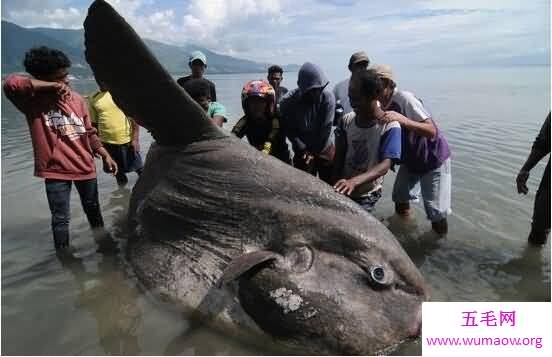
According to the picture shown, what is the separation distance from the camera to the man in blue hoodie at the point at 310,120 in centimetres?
493

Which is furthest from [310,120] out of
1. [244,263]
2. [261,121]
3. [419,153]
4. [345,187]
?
[244,263]

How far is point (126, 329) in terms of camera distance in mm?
3398

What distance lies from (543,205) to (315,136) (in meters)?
2.64

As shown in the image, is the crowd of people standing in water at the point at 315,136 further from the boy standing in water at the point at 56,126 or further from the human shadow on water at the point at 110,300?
the human shadow on water at the point at 110,300

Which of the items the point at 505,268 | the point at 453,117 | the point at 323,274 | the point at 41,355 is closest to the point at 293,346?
the point at 323,274

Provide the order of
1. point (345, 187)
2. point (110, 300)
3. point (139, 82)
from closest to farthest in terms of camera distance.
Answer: point (139, 82) → point (345, 187) → point (110, 300)

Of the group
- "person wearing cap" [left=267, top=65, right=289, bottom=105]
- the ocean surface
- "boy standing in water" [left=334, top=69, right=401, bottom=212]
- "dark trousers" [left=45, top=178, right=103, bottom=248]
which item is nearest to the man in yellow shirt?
the ocean surface

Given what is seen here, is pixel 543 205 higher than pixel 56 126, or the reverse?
pixel 56 126

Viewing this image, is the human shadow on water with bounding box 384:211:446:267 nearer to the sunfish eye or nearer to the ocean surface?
the ocean surface

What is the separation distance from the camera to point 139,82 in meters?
3.49

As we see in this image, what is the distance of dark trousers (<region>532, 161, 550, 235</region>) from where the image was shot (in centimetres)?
442

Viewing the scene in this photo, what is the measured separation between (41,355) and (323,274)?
225 cm

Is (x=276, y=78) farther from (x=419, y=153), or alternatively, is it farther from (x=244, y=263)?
(x=244, y=263)

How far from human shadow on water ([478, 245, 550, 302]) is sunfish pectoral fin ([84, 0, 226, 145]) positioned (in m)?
3.33
